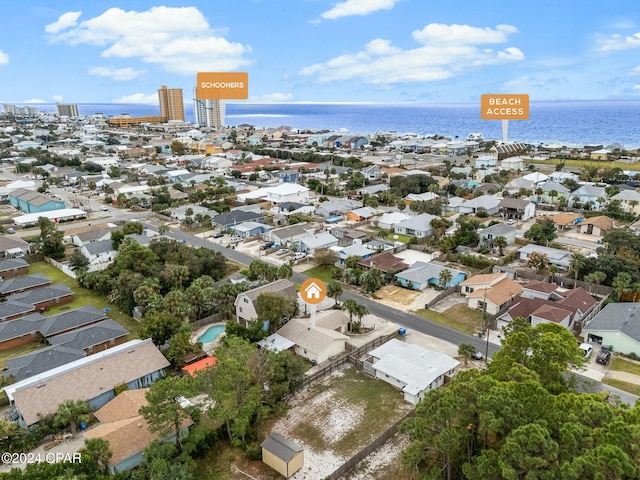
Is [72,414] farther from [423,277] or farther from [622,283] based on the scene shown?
[622,283]

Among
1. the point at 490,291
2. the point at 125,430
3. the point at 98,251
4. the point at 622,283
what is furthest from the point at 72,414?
the point at 622,283

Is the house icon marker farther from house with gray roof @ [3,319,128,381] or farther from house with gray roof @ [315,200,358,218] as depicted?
house with gray roof @ [315,200,358,218]

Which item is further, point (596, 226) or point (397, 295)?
point (596, 226)

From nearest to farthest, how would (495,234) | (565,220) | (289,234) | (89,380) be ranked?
(89,380)
(495,234)
(289,234)
(565,220)

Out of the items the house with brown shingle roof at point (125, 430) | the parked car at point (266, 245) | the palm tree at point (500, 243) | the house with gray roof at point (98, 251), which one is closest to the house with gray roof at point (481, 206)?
the palm tree at point (500, 243)

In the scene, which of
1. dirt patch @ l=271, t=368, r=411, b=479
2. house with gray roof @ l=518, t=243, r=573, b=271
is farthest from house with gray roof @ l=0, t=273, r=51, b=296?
house with gray roof @ l=518, t=243, r=573, b=271
